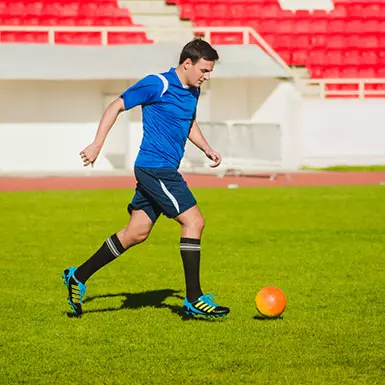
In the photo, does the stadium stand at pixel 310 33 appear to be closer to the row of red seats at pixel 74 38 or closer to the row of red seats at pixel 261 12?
the row of red seats at pixel 261 12

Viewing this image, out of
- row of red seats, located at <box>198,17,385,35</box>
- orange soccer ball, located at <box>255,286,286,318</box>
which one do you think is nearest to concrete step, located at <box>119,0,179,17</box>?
row of red seats, located at <box>198,17,385,35</box>

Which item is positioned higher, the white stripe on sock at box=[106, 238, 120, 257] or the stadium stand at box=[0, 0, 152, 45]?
the stadium stand at box=[0, 0, 152, 45]

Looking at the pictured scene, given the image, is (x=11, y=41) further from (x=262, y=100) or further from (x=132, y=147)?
(x=262, y=100)

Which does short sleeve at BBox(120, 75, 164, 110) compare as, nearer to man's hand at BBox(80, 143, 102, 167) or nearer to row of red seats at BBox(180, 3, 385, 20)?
man's hand at BBox(80, 143, 102, 167)

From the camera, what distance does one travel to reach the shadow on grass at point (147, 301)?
884cm

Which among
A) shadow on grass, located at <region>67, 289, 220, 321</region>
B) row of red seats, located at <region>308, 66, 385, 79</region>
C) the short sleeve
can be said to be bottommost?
row of red seats, located at <region>308, 66, 385, 79</region>

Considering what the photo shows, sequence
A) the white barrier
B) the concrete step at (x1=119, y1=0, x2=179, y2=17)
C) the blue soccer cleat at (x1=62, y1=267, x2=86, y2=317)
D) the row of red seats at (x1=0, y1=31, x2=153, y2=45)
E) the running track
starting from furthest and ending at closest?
the concrete step at (x1=119, y1=0, x2=179, y2=17)
the row of red seats at (x1=0, y1=31, x2=153, y2=45)
the white barrier
the running track
the blue soccer cleat at (x1=62, y1=267, x2=86, y2=317)

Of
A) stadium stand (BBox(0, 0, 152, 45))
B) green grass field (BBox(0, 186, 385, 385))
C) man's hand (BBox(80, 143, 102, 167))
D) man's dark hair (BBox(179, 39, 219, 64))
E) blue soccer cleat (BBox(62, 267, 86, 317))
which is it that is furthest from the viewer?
stadium stand (BBox(0, 0, 152, 45))

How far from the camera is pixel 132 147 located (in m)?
29.5

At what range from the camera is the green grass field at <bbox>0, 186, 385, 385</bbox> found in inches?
264

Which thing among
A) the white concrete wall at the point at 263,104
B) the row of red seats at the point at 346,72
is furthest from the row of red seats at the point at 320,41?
the white concrete wall at the point at 263,104

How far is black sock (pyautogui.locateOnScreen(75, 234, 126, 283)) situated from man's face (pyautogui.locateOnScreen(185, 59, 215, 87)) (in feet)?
4.69

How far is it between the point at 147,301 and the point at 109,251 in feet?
3.12

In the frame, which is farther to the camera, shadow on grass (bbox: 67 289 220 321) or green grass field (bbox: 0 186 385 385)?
shadow on grass (bbox: 67 289 220 321)
